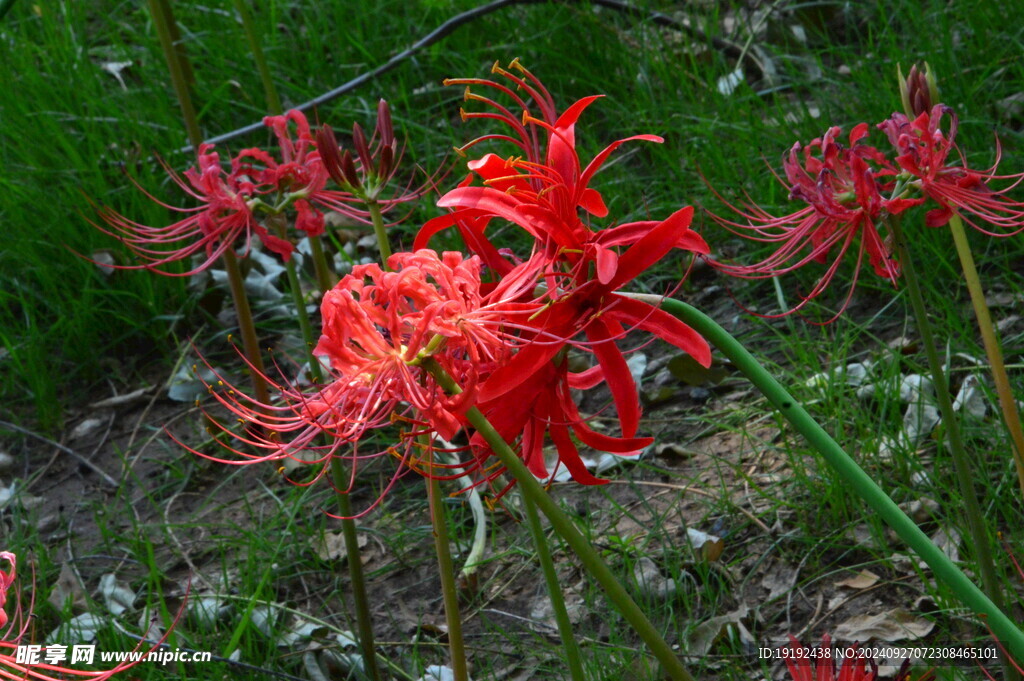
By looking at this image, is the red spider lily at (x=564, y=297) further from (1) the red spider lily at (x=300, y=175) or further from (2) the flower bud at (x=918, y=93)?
(1) the red spider lily at (x=300, y=175)

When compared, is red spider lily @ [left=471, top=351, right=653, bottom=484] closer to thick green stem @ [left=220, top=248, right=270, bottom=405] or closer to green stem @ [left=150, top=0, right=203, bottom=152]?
thick green stem @ [left=220, top=248, right=270, bottom=405]

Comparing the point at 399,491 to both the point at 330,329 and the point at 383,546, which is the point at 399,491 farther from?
the point at 330,329

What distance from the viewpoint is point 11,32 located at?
4406 mm

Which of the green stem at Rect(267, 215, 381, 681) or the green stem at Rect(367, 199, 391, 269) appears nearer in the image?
the green stem at Rect(367, 199, 391, 269)

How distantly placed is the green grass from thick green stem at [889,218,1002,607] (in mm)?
333

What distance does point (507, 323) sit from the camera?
44.5 inches

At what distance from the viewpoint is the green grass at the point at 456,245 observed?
234 centimetres

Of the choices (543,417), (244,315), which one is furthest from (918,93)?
(244,315)

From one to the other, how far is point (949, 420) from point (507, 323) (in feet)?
2.58

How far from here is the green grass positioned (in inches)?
92.0

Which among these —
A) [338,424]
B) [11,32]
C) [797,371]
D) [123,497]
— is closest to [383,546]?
[123,497]

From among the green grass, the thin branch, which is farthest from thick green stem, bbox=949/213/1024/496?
the thin branch

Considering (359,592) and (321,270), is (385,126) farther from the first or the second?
(359,592)

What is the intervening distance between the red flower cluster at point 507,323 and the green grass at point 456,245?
0.94 meters
